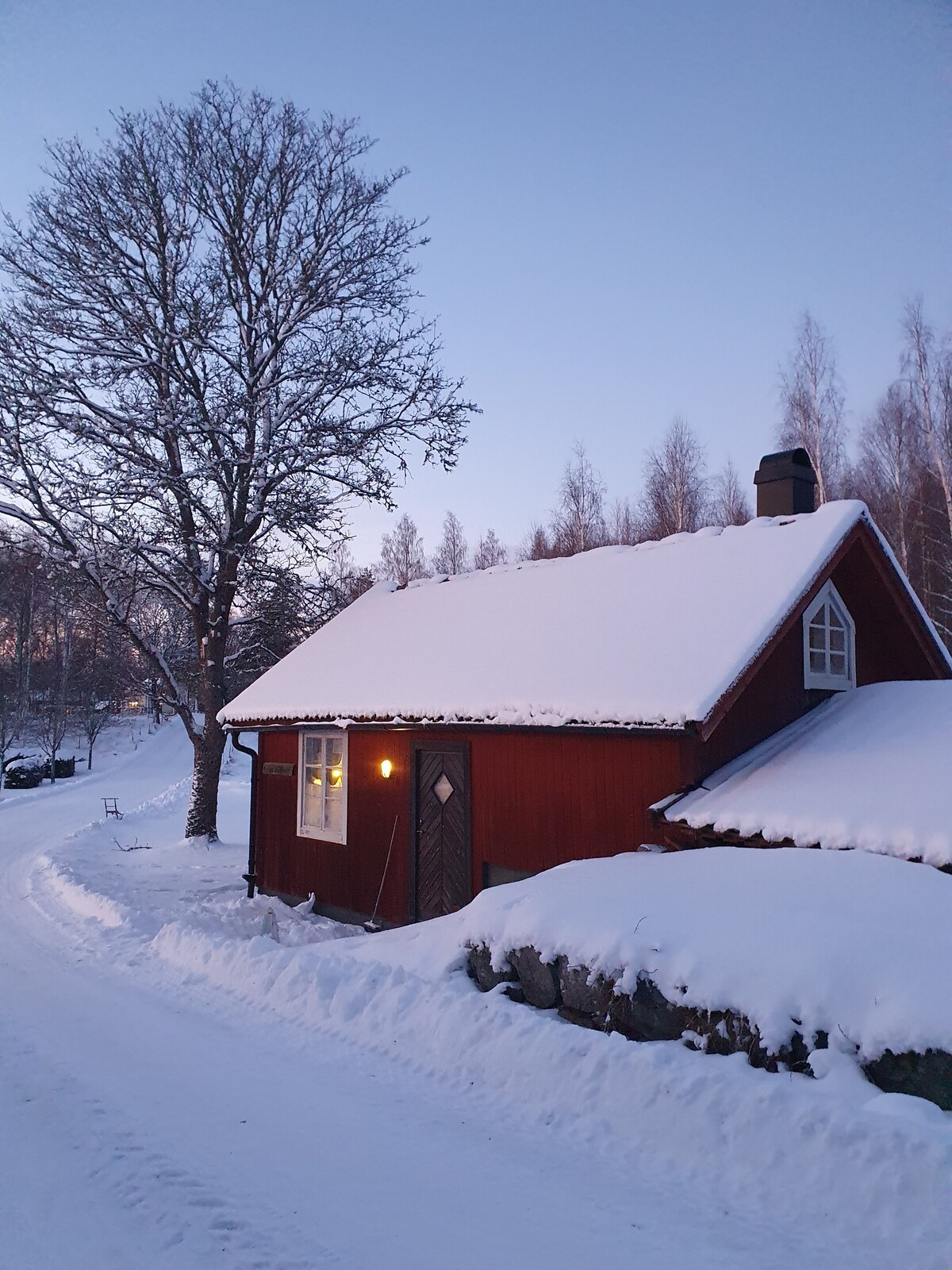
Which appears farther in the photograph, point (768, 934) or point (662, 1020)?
point (662, 1020)

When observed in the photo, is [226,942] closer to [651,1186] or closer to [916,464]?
[651,1186]

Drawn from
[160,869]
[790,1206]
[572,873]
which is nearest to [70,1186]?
[790,1206]

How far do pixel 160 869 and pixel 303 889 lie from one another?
14.9 ft

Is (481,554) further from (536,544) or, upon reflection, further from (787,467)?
(787,467)

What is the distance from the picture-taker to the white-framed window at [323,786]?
11992 mm

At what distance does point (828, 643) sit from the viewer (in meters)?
10.2

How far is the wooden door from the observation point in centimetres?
1008

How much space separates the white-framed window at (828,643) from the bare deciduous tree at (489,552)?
35700mm

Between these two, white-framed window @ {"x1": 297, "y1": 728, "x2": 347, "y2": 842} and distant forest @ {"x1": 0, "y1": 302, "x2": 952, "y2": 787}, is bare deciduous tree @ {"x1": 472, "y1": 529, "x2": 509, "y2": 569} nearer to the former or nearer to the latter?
distant forest @ {"x1": 0, "y1": 302, "x2": 952, "y2": 787}

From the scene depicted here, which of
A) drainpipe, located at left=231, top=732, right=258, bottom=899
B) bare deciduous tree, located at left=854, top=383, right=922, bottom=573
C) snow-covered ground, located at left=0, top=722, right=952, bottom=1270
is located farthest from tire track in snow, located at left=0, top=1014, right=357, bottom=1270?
bare deciduous tree, located at left=854, top=383, right=922, bottom=573

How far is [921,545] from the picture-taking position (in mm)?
27016

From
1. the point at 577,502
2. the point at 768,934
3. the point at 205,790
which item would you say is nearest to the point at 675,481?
the point at 577,502

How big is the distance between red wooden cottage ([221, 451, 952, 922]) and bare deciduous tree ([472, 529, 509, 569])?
3265 cm

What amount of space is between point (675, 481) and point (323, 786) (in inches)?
889
